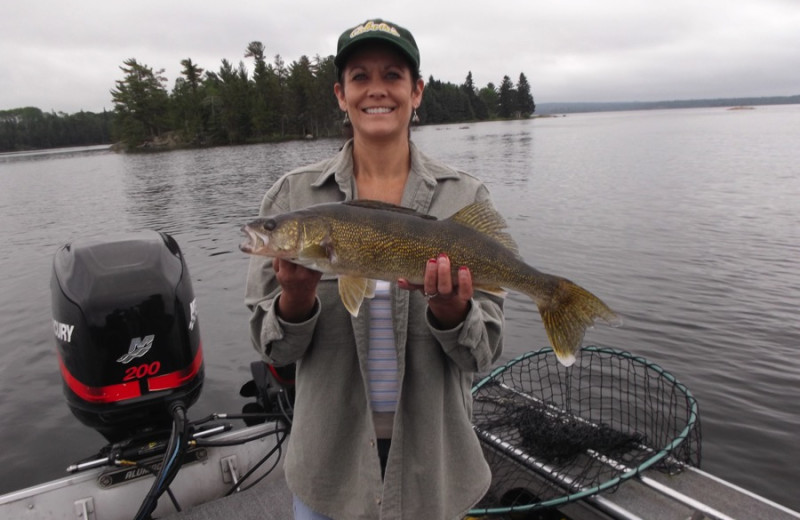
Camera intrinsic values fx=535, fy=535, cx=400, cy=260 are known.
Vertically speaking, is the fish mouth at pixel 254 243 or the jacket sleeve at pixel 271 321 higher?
the fish mouth at pixel 254 243

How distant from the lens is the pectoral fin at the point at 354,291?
7.85 ft

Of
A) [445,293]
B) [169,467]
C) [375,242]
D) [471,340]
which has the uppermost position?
[375,242]

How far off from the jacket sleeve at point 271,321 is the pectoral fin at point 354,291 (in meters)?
0.15

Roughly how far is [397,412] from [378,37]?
5.73 feet

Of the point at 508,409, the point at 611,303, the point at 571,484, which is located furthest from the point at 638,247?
the point at 571,484

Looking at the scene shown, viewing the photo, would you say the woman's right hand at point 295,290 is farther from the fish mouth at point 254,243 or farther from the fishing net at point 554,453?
the fishing net at point 554,453

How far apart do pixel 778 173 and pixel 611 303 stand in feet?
64.1

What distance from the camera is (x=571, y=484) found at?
12.5 feet

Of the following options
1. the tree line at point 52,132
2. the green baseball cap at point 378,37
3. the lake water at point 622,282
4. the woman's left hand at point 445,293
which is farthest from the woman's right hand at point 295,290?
the tree line at point 52,132

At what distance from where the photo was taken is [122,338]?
418 centimetres

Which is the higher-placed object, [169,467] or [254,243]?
[254,243]

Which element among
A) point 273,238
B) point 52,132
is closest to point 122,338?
point 273,238

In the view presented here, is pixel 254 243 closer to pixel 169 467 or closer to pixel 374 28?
pixel 374 28

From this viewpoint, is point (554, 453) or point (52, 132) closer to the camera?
point (554, 453)
